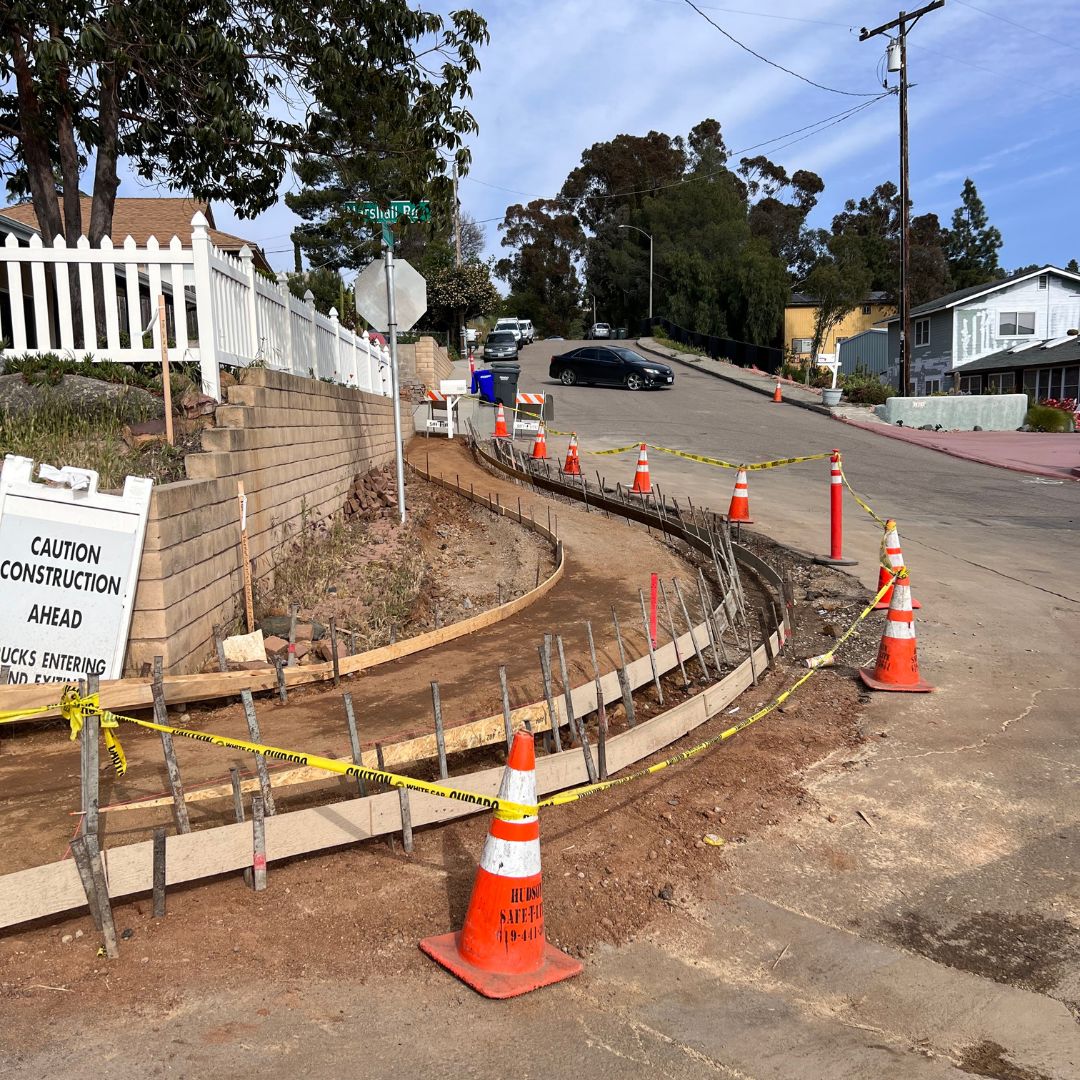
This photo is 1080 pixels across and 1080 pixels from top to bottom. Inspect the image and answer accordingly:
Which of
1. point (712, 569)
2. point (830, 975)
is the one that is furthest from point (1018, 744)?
A: point (712, 569)

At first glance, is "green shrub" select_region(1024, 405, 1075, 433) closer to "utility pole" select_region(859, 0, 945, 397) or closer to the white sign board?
"utility pole" select_region(859, 0, 945, 397)

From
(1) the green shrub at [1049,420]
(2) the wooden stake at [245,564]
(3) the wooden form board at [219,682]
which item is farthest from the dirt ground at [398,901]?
(1) the green shrub at [1049,420]

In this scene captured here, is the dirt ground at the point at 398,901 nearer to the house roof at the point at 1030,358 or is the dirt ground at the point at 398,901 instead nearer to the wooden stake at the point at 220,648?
the wooden stake at the point at 220,648

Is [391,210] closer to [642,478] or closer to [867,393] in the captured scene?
[642,478]

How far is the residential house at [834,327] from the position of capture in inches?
2363

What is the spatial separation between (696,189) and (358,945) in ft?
266

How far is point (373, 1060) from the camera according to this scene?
2.69 m

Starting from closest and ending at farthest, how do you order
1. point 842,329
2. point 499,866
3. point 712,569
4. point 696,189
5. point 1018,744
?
1. point 499,866
2. point 1018,744
3. point 712,569
4. point 842,329
5. point 696,189

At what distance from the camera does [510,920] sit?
10.3 feet

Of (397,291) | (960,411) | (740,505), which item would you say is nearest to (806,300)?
(960,411)

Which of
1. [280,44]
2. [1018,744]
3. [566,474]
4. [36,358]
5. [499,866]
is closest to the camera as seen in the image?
[499,866]

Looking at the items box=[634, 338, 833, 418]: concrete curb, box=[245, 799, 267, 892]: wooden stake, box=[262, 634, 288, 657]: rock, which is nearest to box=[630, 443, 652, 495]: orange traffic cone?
box=[262, 634, 288, 657]: rock

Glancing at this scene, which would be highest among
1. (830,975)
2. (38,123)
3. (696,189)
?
(696,189)

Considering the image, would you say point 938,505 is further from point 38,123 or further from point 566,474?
point 38,123
